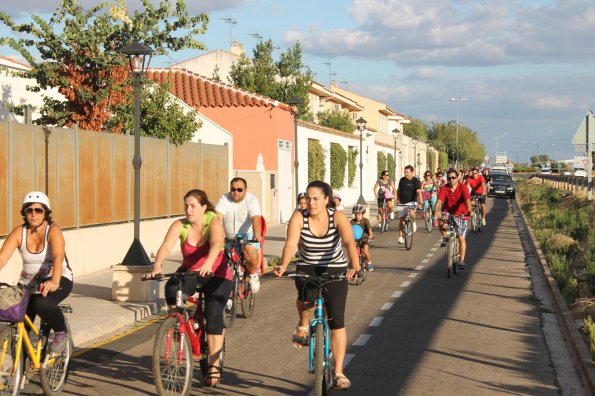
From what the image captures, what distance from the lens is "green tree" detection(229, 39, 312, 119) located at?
51406 millimetres

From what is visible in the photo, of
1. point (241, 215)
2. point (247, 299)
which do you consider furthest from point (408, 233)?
point (241, 215)

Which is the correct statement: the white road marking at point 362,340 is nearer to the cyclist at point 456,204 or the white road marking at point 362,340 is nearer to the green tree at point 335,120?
the cyclist at point 456,204

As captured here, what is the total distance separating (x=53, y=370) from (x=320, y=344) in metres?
2.34

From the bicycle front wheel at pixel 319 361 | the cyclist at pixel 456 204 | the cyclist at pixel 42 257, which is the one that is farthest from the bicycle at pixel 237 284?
the cyclist at pixel 456 204

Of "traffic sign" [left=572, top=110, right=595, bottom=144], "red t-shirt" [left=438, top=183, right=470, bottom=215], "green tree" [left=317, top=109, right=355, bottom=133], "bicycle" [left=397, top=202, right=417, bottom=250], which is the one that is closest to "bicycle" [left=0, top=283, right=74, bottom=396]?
"red t-shirt" [left=438, top=183, right=470, bottom=215]

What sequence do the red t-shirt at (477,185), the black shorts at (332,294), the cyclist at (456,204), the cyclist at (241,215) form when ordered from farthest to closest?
the red t-shirt at (477,185)
the cyclist at (456,204)
the cyclist at (241,215)
the black shorts at (332,294)

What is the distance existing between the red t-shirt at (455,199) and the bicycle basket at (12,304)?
1206 cm

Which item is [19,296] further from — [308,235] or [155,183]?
[155,183]

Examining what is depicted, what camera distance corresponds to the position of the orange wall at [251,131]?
3606cm

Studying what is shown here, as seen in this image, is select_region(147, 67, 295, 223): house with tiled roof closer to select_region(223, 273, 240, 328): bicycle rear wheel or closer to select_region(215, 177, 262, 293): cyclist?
Answer: select_region(215, 177, 262, 293): cyclist

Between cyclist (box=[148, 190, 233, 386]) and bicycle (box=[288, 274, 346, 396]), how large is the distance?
85 centimetres

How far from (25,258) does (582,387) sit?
16.4 feet

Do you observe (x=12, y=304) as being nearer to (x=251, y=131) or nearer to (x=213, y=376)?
(x=213, y=376)

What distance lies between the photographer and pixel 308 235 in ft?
25.4
